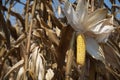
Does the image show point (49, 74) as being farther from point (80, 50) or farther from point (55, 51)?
point (80, 50)

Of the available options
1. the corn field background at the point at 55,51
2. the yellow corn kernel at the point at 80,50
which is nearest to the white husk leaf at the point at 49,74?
the corn field background at the point at 55,51

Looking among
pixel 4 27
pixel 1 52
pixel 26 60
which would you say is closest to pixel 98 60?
pixel 26 60

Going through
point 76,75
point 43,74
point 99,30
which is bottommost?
point 76,75

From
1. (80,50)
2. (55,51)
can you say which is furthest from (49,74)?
(80,50)

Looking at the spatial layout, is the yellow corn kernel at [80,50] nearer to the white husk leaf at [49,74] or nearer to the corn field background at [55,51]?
the corn field background at [55,51]

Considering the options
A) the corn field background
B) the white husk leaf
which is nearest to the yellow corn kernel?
the corn field background

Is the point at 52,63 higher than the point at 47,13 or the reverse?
the reverse

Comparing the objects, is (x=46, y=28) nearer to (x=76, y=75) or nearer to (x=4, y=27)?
(x=4, y=27)

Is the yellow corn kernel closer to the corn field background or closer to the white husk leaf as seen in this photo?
the corn field background
